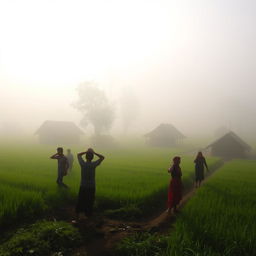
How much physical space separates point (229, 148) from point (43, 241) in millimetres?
46022

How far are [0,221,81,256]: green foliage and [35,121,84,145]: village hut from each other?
195 feet

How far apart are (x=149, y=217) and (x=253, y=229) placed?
11.9 feet

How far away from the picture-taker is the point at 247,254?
5.96 m

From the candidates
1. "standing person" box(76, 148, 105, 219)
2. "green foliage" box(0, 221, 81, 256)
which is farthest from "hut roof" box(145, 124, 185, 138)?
"green foliage" box(0, 221, 81, 256)

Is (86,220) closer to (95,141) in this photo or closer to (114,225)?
(114,225)

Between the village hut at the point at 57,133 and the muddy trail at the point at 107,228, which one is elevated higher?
the village hut at the point at 57,133

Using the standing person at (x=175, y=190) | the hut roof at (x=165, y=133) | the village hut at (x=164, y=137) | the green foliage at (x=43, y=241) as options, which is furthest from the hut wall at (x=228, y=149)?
the green foliage at (x=43, y=241)

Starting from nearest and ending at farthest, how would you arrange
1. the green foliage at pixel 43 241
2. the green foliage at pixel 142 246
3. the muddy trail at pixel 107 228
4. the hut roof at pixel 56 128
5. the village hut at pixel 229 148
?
1. the green foliage at pixel 43 241
2. the green foliage at pixel 142 246
3. the muddy trail at pixel 107 228
4. the village hut at pixel 229 148
5. the hut roof at pixel 56 128

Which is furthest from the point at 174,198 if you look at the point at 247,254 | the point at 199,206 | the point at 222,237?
the point at 247,254

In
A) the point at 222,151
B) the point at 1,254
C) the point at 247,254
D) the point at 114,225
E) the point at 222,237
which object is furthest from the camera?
the point at 222,151

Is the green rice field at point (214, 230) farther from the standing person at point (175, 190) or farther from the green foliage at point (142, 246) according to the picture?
the standing person at point (175, 190)

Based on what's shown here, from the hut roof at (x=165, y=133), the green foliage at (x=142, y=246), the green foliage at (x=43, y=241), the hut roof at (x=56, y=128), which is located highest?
the hut roof at (x=56, y=128)

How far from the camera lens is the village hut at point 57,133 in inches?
2584

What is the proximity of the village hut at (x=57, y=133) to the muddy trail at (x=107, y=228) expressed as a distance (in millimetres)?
57766
